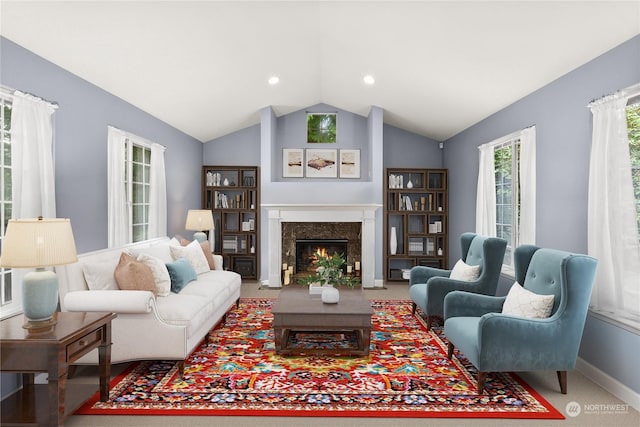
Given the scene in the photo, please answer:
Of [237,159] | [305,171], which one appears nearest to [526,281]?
[305,171]

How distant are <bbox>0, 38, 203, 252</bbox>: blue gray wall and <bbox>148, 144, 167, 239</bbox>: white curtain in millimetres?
437

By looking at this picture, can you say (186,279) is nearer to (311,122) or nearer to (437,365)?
(437,365)

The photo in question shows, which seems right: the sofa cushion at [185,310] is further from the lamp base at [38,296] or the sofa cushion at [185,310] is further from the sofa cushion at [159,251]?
the lamp base at [38,296]

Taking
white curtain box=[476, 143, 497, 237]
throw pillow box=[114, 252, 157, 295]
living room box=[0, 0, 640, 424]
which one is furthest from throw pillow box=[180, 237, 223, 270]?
white curtain box=[476, 143, 497, 237]

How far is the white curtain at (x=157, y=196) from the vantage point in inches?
218

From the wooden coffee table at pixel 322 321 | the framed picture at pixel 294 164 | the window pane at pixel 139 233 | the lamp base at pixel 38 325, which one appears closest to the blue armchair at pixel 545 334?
the wooden coffee table at pixel 322 321

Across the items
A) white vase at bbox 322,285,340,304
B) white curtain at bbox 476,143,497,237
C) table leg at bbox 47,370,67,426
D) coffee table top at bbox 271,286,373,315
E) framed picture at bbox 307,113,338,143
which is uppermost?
framed picture at bbox 307,113,338,143

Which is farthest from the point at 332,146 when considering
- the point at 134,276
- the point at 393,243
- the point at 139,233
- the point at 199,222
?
the point at 134,276

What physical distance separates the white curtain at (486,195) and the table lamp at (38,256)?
477 centimetres

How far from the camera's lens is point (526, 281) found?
338cm

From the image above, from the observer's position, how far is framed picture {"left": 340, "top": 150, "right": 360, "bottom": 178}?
748 cm

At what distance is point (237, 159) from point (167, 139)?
69.5 inches

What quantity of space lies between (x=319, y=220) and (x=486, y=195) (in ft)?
8.99

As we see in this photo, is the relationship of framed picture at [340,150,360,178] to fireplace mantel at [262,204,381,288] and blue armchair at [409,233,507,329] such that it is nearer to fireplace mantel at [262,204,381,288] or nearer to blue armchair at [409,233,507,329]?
fireplace mantel at [262,204,381,288]
